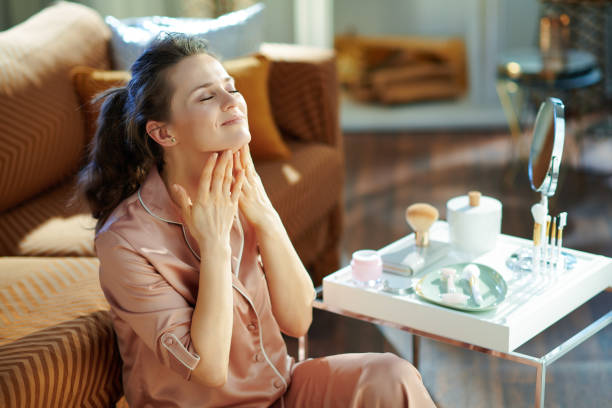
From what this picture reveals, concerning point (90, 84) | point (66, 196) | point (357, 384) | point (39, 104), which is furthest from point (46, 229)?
point (357, 384)

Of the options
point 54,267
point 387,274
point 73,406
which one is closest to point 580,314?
point 387,274

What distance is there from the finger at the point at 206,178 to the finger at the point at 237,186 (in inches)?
2.2

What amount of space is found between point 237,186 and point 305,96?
139 centimetres

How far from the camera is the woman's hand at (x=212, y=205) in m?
1.35

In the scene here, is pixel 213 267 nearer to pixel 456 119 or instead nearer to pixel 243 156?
pixel 243 156

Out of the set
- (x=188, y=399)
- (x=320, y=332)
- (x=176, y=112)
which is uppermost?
(x=176, y=112)

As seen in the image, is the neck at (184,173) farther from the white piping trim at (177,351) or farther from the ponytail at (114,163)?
the white piping trim at (177,351)

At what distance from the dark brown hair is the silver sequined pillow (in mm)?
1188

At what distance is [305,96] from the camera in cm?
276

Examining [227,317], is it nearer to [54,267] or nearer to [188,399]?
[188,399]

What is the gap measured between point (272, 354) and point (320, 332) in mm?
994

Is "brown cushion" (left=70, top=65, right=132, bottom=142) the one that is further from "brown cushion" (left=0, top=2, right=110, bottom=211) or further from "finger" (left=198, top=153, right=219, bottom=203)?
"finger" (left=198, top=153, right=219, bottom=203)

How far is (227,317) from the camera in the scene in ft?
4.36

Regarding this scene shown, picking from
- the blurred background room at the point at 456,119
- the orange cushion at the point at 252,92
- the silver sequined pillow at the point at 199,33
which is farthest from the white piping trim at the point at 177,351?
the silver sequined pillow at the point at 199,33
